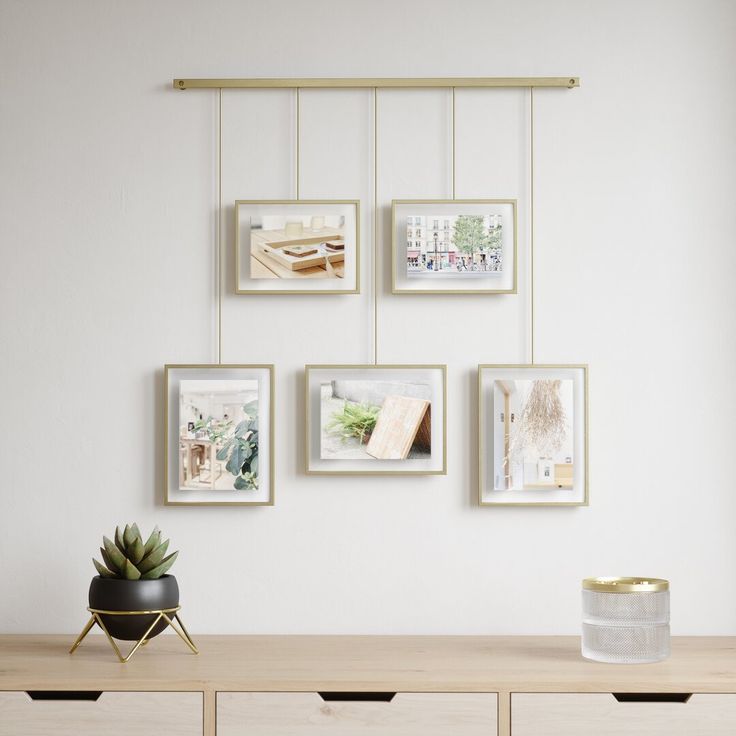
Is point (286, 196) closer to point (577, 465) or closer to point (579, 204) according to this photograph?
point (579, 204)

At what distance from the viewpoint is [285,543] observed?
2.04 m

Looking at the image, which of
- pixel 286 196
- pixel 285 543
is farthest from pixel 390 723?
pixel 286 196

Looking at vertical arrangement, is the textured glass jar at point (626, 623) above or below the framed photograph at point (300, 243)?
below

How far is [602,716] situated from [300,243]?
3.92ft

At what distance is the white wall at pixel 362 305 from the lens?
6.67 feet

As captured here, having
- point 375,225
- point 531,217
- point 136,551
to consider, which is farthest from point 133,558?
point 531,217

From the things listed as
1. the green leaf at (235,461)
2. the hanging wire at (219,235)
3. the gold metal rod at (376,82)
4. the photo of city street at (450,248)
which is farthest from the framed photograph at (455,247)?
the green leaf at (235,461)

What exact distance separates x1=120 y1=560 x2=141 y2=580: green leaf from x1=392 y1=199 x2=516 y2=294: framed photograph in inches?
33.1

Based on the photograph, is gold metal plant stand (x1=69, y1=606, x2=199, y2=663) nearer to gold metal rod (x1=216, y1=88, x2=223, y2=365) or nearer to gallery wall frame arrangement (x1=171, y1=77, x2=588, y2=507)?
gallery wall frame arrangement (x1=171, y1=77, x2=588, y2=507)

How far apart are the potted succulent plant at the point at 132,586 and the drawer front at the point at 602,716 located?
0.74 metres

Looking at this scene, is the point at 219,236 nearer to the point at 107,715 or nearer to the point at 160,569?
the point at 160,569

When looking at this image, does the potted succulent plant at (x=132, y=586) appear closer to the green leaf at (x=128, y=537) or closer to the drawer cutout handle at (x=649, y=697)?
the green leaf at (x=128, y=537)

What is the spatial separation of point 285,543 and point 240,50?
3.86 feet

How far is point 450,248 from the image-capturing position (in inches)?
80.0
